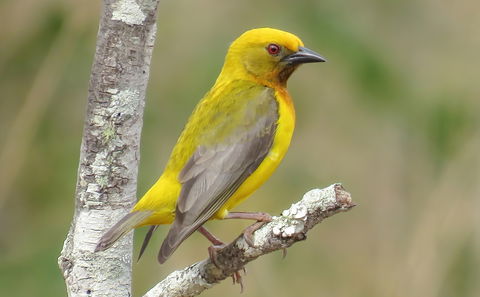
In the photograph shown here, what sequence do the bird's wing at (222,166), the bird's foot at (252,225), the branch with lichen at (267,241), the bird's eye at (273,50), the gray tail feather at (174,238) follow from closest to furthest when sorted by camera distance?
the branch with lichen at (267,241)
the bird's foot at (252,225)
the gray tail feather at (174,238)
the bird's wing at (222,166)
the bird's eye at (273,50)

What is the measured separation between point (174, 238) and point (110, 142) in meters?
0.60

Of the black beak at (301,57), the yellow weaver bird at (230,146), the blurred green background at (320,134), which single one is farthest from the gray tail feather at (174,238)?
the black beak at (301,57)

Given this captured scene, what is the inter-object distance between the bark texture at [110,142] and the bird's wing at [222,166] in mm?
347

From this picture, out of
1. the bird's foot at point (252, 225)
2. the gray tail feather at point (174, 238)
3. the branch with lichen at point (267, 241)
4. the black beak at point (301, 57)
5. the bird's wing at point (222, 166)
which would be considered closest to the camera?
the branch with lichen at point (267, 241)

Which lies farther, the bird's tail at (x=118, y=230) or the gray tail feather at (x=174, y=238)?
the gray tail feather at (x=174, y=238)

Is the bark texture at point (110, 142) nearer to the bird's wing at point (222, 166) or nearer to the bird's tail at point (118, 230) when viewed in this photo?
the bird's tail at point (118, 230)

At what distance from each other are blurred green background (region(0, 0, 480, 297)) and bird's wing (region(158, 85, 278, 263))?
120 cm

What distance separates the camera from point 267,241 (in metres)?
4.07

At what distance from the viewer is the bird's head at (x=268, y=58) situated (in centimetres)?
591

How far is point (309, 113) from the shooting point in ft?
24.6

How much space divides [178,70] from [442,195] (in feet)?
6.49

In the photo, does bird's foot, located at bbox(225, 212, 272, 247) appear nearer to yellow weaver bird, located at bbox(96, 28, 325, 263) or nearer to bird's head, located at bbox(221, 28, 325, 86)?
yellow weaver bird, located at bbox(96, 28, 325, 263)

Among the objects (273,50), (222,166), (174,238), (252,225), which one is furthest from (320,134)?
(252,225)

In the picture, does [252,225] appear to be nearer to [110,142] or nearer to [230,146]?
[110,142]
